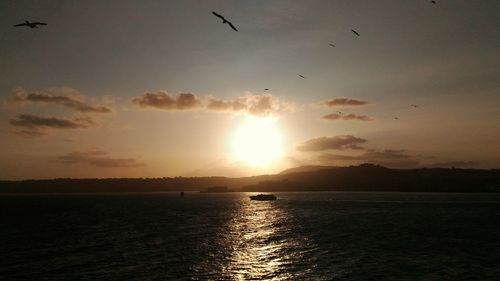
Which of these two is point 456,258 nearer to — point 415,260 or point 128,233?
point 415,260

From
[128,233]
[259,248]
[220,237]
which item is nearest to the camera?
[259,248]

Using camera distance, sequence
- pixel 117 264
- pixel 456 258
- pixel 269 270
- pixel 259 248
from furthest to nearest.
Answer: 1. pixel 259 248
2. pixel 456 258
3. pixel 117 264
4. pixel 269 270

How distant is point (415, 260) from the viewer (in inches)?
1935

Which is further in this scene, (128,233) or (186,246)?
(128,233)

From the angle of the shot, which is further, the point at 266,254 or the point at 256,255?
the point at 266,254

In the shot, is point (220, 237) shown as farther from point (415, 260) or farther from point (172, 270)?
point (415, 260)

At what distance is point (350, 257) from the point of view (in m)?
51.2

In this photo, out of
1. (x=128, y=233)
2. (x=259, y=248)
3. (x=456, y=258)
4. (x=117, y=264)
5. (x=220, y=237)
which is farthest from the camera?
(x=128, y=233)

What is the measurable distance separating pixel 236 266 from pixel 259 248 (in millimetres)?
14043

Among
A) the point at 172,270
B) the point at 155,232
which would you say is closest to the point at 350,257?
the point at 172,270

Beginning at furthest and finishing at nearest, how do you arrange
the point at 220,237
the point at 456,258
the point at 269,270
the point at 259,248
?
the point at 220,237, the point at 259,248, the point at 456,258, the point at 269,270

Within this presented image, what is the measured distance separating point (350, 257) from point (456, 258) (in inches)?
523

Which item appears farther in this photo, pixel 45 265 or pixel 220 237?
pixel 220 237

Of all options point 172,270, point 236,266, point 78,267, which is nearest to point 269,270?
point 236,266
